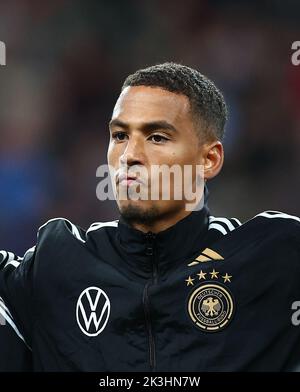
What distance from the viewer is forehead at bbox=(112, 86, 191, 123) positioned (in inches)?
65.6

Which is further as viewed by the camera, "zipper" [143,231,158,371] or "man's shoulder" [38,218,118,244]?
"man's shoulder" [38,218,118,244]

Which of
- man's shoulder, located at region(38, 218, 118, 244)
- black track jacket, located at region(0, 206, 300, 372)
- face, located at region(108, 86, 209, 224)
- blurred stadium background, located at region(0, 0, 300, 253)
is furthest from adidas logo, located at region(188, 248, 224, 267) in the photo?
blurred stadium background, located at region(0, 0, 300, 253)

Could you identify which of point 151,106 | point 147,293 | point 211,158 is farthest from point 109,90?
point 147,293

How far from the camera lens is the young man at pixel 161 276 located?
5.28ft

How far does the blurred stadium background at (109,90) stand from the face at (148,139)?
5.88 ft

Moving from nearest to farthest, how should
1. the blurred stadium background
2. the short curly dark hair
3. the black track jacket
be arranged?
the black track jacket → the short curly dark hair → the blurred stadium background

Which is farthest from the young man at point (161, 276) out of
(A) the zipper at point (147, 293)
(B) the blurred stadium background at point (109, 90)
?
(B) the blurred stadium background at point (109, 90)

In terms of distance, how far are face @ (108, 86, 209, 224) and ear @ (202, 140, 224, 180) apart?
8 cm

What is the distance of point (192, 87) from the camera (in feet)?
5.73

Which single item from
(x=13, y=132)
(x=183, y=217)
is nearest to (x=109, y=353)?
(x=183, y=217)

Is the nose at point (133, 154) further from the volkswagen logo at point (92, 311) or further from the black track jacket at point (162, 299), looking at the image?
the volkswagen logo at point (92, 311)

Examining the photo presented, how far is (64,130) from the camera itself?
12.4 ft

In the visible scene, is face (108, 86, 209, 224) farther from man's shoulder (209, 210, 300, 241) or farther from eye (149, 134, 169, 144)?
man's shoulder (209, 210, 300, 241)

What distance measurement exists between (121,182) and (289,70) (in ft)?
7.67
